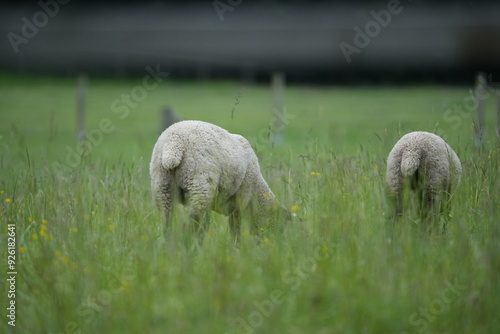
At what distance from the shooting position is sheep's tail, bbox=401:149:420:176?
637cm

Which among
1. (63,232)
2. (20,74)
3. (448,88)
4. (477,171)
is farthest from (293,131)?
(20,74)

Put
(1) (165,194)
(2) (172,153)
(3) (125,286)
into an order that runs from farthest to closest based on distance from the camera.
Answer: (1) (165,194) → (2) (172,153) → (3) (125,286)

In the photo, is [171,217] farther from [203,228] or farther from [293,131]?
[293,131]

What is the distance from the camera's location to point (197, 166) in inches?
236

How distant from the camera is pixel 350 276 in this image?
4.84 meters

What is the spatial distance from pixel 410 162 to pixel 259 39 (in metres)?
19.1

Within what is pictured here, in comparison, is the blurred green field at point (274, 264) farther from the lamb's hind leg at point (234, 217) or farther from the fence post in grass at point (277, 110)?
the fence post in grass at point (277, 110)

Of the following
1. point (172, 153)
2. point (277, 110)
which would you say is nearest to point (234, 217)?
point (172, 153)

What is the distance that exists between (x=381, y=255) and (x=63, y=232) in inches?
97.0

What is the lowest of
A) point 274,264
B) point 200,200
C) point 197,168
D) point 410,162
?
point 274,264

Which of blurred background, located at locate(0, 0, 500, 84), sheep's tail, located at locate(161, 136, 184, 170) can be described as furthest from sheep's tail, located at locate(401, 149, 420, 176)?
blurred background, located at locate(0, 0, 500, 84)

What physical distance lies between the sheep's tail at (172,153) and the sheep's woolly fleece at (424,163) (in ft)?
6.59

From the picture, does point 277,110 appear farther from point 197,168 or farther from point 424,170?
point 197,168

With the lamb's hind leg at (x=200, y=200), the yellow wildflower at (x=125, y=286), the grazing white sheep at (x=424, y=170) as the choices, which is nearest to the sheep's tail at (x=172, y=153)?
the lamb's hind leg at (x=200, y=200)
